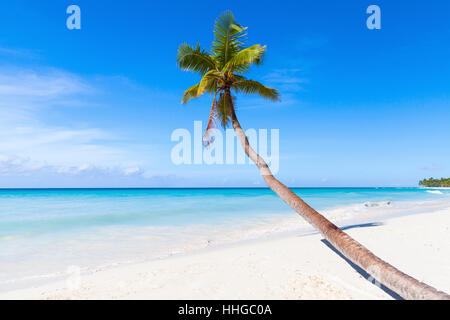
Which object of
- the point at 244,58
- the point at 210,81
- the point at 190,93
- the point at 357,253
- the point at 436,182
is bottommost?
the point at 436,182

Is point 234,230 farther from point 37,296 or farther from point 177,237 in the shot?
point 37,296

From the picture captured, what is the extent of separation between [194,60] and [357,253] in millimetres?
7411

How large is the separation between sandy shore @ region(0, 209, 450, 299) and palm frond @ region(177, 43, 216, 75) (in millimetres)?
6241

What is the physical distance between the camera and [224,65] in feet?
27.6

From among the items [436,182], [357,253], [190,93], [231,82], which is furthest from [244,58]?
[436,182]

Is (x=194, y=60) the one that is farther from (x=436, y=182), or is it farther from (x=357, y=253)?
(x=436, y=182)

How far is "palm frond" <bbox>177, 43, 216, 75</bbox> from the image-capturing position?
322 inches

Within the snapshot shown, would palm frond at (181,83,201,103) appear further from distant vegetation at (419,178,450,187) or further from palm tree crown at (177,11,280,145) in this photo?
distant vegetation at (419,178,450,187)

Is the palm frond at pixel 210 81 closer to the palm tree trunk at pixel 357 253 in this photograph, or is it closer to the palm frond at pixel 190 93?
the palm frond at pixel 190 93

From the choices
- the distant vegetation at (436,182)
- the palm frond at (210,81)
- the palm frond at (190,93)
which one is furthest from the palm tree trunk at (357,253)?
the distant vegetation at (436,182)

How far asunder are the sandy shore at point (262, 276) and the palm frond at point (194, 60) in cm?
624

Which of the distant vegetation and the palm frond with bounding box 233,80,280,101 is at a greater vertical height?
the palm frond with bounding box 233,80,280,101

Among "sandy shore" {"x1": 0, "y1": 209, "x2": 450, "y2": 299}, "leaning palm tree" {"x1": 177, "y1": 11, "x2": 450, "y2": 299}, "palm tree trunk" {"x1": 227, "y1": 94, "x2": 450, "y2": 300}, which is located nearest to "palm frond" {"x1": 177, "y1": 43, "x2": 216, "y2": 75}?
"leaning palm tree" {"x1": 177, "y1": 11, "x2": 450, "y2": 299}
